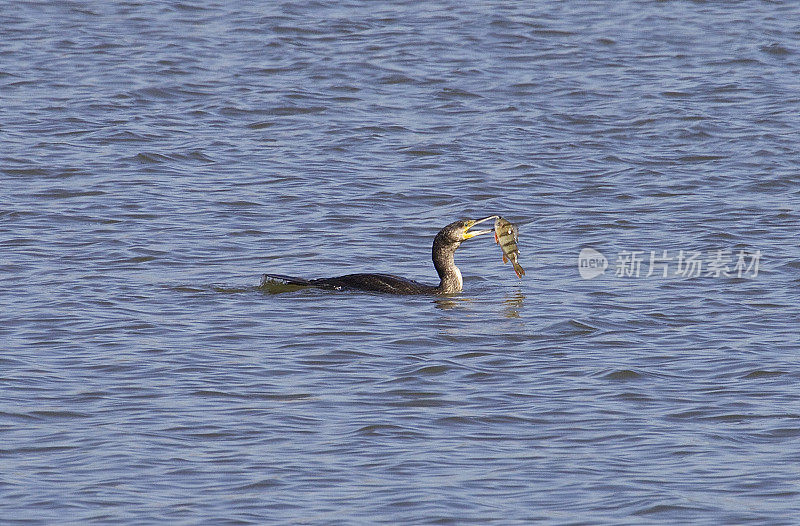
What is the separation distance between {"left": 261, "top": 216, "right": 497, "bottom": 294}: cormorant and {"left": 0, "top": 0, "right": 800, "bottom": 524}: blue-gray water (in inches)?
6.7

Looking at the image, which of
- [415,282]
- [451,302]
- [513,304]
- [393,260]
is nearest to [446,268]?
[415,282]

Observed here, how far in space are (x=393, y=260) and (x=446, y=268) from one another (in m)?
1.27

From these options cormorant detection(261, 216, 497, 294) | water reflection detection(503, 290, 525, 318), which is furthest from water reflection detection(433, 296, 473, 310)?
water reflection detection(503, 290, 525, 318)

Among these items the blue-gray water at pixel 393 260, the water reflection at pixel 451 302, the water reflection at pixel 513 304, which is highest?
the blue-gray water at pixel 393 260

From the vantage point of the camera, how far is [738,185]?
16109mm

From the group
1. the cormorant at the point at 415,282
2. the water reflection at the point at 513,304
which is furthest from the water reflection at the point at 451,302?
the water reflection at the point at 513,304

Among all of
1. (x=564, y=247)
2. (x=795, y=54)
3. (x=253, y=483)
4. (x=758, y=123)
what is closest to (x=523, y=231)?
(x=564, y=247)

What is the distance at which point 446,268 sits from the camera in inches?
488

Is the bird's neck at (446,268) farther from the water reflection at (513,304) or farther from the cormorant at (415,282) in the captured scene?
the water reflection at (513,304)

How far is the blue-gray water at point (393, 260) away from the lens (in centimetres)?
773

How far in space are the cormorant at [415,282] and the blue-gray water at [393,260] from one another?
17cm

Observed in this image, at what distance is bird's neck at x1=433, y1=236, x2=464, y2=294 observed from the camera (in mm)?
12320

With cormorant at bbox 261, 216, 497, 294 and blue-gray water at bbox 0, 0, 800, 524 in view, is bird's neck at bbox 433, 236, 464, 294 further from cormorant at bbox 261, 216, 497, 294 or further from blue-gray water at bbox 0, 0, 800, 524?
blue-gray water at bbox 0, 0, 800, 524

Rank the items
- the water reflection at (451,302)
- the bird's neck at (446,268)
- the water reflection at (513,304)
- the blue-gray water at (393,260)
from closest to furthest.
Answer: the blue-gray water at (393,260) → the water reflection at (513,304) → the water reflection at (451,302) → the bird's neck at (446,268)
